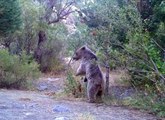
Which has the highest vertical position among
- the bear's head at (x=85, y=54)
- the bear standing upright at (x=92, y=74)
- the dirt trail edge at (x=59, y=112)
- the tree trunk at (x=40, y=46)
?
the tree trunk at (x=40, y=46)

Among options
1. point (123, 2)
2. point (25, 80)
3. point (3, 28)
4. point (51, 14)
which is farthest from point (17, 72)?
point (51, 14)

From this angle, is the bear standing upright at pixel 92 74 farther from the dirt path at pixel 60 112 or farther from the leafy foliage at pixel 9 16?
the leafy foliage at pixel 9 16

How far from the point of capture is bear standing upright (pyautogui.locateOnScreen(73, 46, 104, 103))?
10.3 meters

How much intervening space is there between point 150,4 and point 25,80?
6.29 meters

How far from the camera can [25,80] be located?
15422mm

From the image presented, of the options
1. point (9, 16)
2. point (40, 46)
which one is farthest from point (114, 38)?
point (40, 46)

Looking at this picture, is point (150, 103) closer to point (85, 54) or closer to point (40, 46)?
point (85, 54)

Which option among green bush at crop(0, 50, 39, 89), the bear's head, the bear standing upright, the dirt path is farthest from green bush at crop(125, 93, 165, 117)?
green bush at crop(0, 50, 39, 89)

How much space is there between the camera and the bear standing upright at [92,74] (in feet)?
33.8

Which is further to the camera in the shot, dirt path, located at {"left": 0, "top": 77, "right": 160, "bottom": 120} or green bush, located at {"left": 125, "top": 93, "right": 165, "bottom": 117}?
green bush, located at {"left": 125, "top": 93, "right": 165, "bottom": 117}

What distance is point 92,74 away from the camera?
10.4 metres

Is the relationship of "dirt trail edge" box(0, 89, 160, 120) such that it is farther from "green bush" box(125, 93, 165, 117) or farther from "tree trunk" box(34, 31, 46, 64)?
"tree trunk" box(34, 31, 46, 64)

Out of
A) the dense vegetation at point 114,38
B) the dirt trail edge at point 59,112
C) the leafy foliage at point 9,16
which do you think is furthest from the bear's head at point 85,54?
the leafy foliage at point 9,16

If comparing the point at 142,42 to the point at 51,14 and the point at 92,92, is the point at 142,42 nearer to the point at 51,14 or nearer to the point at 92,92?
the point at 92,92
